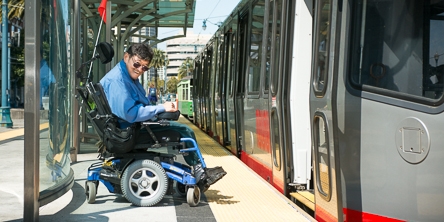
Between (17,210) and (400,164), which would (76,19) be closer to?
(17,210)

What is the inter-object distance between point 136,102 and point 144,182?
0.78 meters

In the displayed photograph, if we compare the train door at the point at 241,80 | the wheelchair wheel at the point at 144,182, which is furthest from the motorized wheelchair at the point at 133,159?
the train door at the point at 241,80

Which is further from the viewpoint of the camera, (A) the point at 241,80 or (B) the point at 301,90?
(A) the point at 241,80

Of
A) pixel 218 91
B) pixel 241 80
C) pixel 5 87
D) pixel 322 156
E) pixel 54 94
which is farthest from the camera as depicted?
pixel 5 87

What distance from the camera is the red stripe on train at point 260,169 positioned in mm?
8330

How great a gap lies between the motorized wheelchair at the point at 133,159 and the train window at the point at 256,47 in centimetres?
304

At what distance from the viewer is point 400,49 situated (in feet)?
16.8

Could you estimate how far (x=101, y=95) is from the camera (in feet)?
21.0

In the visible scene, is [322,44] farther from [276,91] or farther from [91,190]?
[91,190]

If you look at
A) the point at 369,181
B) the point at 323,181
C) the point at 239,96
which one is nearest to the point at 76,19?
the point at 239,96

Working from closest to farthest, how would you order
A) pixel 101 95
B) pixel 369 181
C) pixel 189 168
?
pixel 369 181 < pixel 101 95 < pixel 189 168

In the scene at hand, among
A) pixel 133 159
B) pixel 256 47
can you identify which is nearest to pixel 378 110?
pixel 133 159

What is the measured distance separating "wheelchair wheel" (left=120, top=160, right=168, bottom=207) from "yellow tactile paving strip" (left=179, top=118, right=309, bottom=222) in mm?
565

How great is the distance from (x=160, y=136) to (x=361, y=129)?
7.38 feet
